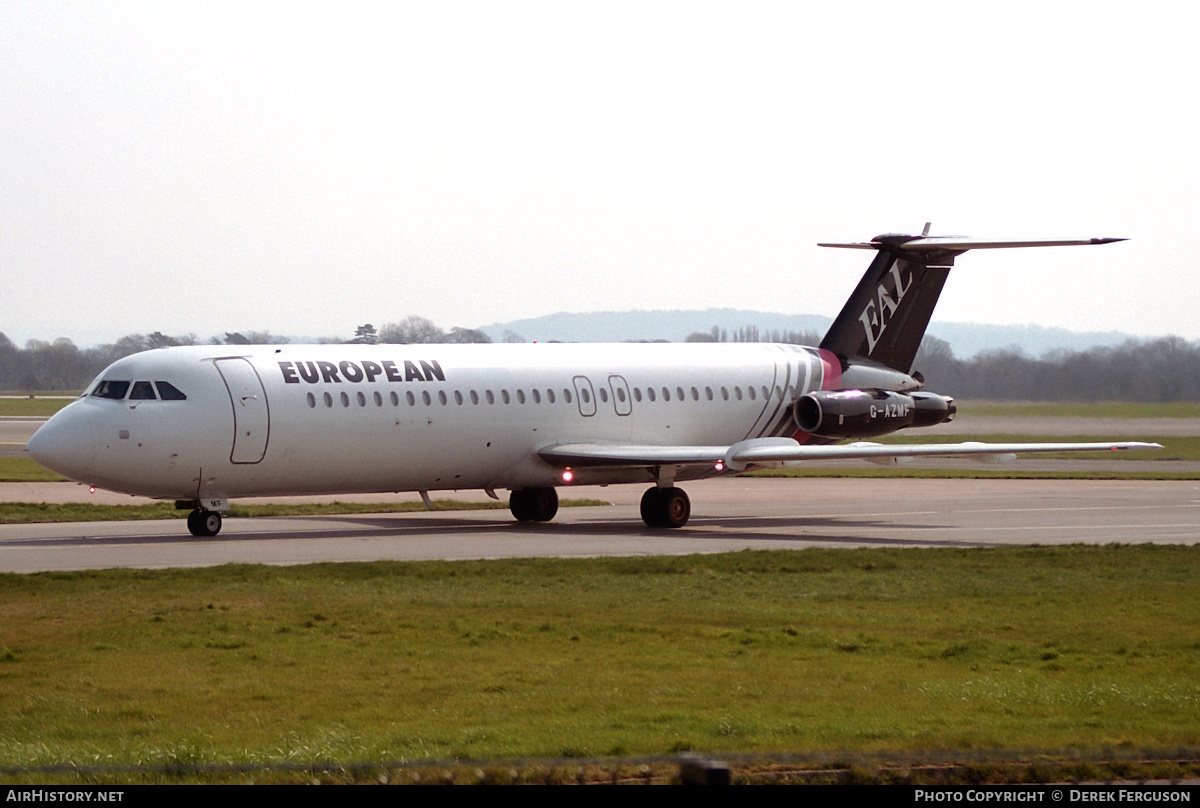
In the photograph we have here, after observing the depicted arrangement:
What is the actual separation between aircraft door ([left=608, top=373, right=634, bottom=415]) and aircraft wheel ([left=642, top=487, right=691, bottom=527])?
8.52 feet

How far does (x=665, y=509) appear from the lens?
104 feet

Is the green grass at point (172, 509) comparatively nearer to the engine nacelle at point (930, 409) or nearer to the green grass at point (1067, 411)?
the engine nacelle at point (930, 409)

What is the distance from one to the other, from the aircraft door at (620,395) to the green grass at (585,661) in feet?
37.8

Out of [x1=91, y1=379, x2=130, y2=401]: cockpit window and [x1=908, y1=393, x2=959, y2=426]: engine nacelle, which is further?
[x1=908, y1=393, x2=959, y2=426]: engine nacelle

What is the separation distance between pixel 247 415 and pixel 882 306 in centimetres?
1649

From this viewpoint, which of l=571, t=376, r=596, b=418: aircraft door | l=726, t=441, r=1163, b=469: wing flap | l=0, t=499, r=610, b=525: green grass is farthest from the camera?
l=571, t=376, r=596, b=418: aircraft door

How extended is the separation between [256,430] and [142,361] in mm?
2420

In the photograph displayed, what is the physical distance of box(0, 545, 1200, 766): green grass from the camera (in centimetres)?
1138

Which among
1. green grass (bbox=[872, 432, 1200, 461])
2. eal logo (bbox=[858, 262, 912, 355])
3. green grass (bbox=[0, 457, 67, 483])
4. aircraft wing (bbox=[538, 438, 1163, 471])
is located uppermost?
eal logo (bbox=[858, 262, 912, 355])

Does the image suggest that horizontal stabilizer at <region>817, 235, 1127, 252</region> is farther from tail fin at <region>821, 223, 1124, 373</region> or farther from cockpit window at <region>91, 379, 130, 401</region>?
cockpit window at <region>91, 379, 130, 401</region>

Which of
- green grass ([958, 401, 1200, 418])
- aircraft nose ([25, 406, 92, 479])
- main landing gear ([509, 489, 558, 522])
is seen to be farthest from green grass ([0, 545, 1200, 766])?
green grass ([958, 401, 1200, 418])

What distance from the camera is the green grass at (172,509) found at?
33031mm

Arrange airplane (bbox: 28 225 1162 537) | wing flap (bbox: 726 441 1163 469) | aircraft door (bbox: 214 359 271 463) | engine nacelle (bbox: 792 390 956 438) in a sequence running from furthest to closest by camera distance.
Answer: engine nacelle (bbox: 792 390 956 438) → wing flap (bbox: 726 441 1163 469) → aircraft door (bbox: 214 359 271 463) → airplane (bbox: 28 225 1162 537)

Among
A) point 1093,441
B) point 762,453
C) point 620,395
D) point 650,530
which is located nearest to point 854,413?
point 762,453
